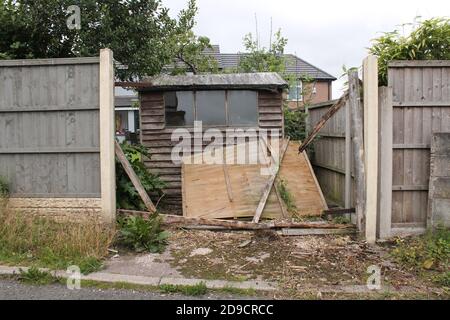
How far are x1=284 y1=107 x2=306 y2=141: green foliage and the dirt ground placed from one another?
4.49m

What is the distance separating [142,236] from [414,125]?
3965mm

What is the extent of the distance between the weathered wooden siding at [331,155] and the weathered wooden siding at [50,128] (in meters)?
3.95

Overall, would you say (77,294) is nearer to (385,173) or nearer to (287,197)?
(287,197)

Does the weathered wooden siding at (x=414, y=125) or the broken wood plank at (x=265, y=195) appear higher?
the weathered wooden siding at (x=414, y=125)

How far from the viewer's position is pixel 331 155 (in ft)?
24.2

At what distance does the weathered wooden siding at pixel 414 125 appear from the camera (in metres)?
5.24

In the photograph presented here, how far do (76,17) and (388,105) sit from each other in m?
6.05

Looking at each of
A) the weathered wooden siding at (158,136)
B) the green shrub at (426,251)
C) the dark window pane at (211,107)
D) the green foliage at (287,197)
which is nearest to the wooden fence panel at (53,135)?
the green foliage at (287,197)

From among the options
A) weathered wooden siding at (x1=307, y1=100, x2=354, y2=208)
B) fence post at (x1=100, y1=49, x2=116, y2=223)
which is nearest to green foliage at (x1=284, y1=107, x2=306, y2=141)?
weathered wooden siding at (x1=307, y1=100, x2=354, y2=208)

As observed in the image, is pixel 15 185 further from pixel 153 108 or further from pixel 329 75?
pixel 329 75

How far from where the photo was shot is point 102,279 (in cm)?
412

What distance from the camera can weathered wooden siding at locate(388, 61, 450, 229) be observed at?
524cm

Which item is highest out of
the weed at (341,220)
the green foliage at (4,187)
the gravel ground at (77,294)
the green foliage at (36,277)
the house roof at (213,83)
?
the house roof at (213,83)

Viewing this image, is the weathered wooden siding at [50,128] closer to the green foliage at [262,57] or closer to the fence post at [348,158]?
the fence post at [348,158]
